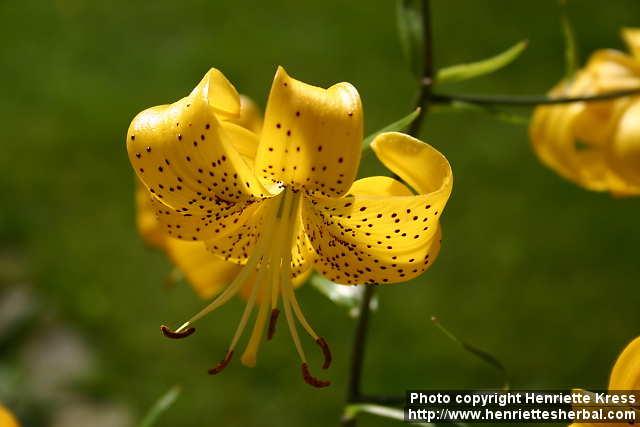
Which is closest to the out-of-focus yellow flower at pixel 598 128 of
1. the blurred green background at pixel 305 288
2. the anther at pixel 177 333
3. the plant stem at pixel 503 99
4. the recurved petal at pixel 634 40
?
the recurved petal at pixel 634 40

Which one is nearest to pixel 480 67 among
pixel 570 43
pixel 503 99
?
pixel 503 99

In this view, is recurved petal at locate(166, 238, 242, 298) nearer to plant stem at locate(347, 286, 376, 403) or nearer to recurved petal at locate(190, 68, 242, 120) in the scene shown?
plant stem at locate(347, 286, 376, 403)

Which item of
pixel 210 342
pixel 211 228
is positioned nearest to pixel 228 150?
pixel 211 228

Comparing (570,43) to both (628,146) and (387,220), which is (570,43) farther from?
(387,220)

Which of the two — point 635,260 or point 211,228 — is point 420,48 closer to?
point 211,228

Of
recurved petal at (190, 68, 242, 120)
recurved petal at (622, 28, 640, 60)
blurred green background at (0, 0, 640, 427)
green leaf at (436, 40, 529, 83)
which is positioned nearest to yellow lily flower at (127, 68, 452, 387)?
recurved petal at (190, 68, 242, 120)

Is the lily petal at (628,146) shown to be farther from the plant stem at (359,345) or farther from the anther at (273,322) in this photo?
the anther at (273,322)
